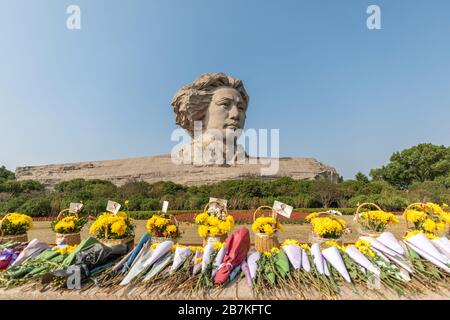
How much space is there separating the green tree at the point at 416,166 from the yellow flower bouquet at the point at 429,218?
93.5 feet

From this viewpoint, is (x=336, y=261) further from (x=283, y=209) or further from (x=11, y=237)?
(x=11, y=237)

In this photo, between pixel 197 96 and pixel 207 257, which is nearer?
pixel 207 257

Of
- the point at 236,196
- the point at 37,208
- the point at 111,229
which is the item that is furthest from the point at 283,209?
the point at 37,208

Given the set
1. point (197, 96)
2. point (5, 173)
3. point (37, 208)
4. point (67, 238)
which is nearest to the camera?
point (67, 238)

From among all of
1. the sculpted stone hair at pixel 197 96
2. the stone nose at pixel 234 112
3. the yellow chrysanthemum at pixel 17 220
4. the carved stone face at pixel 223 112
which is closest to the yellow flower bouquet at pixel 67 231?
the yellow chrysanthemum at pixel 17 220

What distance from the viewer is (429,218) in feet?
8.67

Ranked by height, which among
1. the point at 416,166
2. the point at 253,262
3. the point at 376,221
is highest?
the point at 253,262

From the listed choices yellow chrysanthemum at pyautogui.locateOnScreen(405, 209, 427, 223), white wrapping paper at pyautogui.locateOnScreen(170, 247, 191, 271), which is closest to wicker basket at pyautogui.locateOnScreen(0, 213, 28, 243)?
white wrapping paper at pyautogui.locateOnScreen(170, 247, 191, 271)

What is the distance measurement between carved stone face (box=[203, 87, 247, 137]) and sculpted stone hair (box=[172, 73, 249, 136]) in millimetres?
738

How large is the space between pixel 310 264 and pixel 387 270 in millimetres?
578

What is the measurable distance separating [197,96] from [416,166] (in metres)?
26.2

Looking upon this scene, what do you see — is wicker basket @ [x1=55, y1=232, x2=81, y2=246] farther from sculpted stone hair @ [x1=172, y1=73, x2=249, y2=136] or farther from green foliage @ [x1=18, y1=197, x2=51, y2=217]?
sculpted stone hair @ [x1=172, y1=73, x2=249, y2=136]
